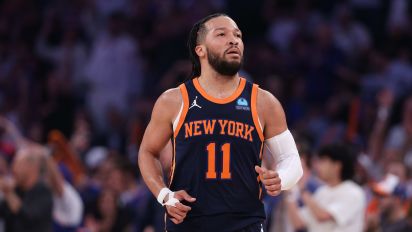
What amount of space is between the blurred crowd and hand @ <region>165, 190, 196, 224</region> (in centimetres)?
523

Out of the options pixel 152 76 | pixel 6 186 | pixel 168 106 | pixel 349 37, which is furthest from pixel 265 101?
pixel 152 76

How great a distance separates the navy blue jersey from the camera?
5.75 m

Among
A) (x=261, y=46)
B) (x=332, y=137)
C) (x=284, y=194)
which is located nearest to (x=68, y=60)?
(x=261, y=46)

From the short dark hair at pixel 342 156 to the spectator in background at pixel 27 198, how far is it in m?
2.56

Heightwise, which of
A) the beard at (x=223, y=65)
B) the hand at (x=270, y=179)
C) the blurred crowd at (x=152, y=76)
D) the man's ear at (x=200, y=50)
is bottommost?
the hand at (x=270, y=179)

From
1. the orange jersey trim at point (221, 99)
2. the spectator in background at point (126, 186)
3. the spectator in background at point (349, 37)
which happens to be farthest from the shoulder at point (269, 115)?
the spectator in background at point (349, 37)

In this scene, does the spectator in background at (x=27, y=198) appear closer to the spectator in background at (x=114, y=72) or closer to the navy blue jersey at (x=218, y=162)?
the navy blue jersey at (x=218, y=162)

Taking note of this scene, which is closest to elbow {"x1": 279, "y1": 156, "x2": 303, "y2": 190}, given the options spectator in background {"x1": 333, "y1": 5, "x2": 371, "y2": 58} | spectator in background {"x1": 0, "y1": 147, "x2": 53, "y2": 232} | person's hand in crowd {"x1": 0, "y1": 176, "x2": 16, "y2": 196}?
spectator in background {"x1": 0, "y1": 147, "x2": 53, "y2": 232}

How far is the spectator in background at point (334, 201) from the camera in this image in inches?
344

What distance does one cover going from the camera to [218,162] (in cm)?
577

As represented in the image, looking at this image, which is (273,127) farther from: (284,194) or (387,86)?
(387,86)

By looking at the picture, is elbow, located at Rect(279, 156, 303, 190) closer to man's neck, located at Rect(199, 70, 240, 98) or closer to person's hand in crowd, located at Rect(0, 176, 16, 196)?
man's neck, located at Rect(199, 70, 240, 98)

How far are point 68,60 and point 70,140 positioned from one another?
70.9 inches

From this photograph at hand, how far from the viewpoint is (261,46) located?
14883 mm
